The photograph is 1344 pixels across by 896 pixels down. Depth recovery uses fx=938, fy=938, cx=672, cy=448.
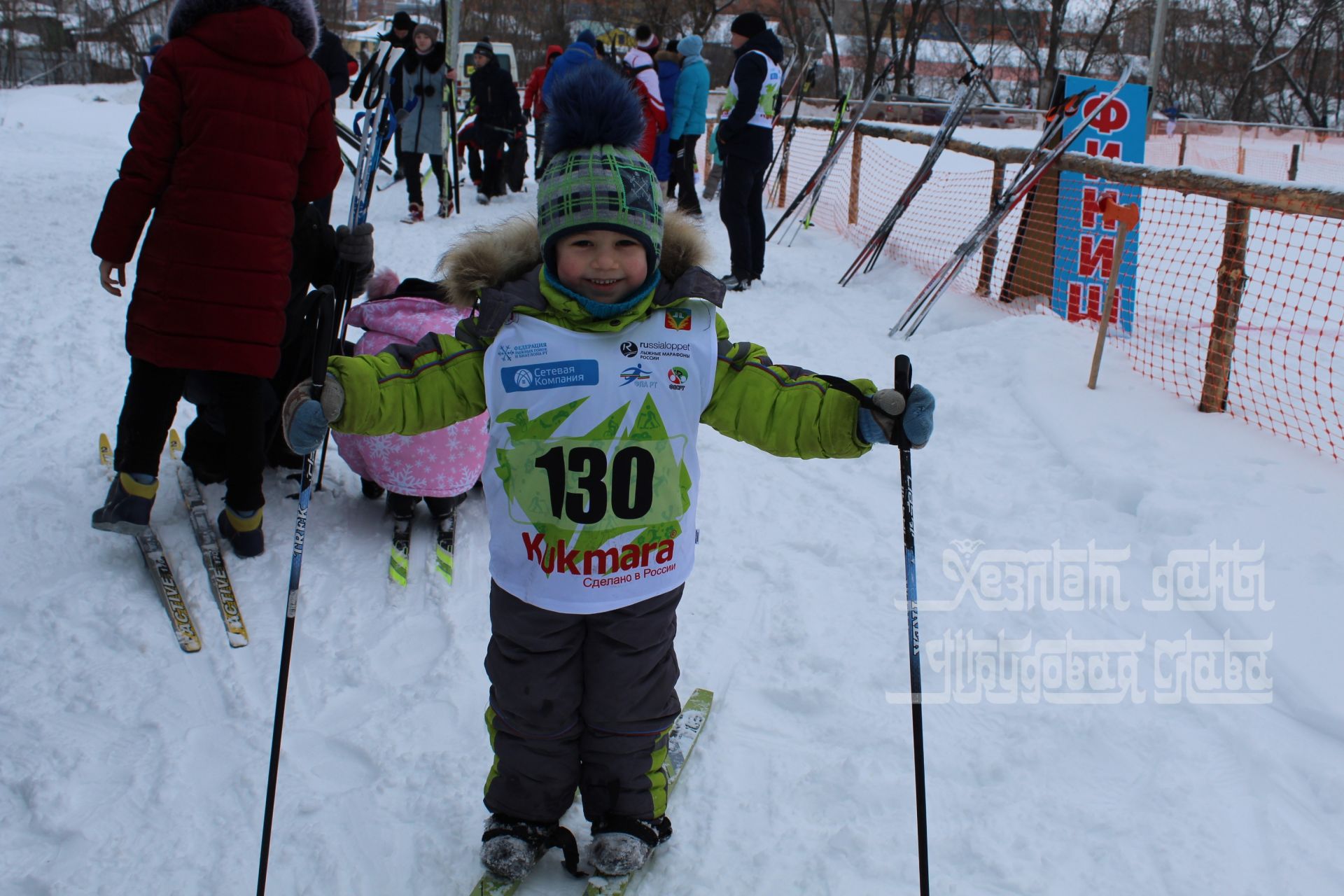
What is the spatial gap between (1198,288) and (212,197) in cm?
761

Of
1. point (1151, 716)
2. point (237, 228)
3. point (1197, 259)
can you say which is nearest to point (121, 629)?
point (237, 228)

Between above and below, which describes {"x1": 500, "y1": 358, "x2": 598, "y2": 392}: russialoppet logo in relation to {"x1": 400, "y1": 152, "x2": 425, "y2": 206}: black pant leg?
below

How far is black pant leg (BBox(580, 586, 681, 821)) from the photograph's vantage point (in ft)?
6.25

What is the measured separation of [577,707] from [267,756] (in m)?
0.90

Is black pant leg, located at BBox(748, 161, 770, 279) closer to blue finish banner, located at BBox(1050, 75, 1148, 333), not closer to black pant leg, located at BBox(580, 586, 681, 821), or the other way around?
blue finish banner, located at BBox(1050, 75, 1148, 333)

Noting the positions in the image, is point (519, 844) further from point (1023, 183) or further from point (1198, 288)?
point (1198, 288)

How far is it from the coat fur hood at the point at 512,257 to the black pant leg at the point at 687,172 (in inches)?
326

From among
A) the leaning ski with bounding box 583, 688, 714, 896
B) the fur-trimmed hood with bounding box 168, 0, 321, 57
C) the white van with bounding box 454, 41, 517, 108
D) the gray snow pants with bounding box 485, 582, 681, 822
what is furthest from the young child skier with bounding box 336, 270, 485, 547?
the white van with bounding box 454, 41, 517, 108

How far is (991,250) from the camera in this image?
23.1ft

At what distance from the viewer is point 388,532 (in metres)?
3.44

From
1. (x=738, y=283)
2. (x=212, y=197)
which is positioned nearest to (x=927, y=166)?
(x=738, y=283)

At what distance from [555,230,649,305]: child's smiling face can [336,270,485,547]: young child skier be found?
1.47 metres

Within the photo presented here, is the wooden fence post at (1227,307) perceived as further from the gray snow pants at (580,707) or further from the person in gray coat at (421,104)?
the person in gray coat at (421,104)

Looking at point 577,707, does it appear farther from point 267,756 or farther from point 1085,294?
point 1085,294
